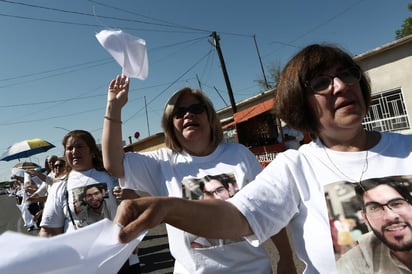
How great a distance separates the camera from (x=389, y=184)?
4.04 ft

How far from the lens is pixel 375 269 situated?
1.14 metres

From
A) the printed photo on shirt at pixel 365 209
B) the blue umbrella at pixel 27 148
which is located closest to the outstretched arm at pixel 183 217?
the printed photo on shirt at pixel 365 209

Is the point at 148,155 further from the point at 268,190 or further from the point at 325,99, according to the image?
the point at 325,99

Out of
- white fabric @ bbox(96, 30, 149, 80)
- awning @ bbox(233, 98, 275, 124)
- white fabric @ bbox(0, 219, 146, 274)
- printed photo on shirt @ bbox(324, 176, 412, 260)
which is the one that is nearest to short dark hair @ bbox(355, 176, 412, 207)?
printed photo on shirt @ bbox(324, 176, 412, 260)

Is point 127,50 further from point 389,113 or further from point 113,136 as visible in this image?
point 389,113

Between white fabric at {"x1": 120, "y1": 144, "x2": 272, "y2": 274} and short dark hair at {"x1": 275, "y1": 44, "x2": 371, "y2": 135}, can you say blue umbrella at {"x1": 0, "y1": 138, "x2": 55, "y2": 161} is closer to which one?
white fabric at {"x1": 120, "y1": 144, "x2": 272, "y2": 274}

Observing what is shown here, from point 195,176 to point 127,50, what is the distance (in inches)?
35.7

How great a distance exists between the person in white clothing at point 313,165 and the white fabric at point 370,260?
0.17 ft

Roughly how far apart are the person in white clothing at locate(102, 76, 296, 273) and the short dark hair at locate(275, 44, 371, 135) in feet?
1.70

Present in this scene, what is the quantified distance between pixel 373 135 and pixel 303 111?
343 millimetres

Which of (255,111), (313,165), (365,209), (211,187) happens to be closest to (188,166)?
(211,187)

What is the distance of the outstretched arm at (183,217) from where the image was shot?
2.84 feet

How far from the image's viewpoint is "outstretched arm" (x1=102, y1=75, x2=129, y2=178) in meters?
1.82

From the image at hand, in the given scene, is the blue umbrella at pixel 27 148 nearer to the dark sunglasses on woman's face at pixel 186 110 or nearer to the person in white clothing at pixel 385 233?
the dark sunglasses on woman's face at pixel 186 110
